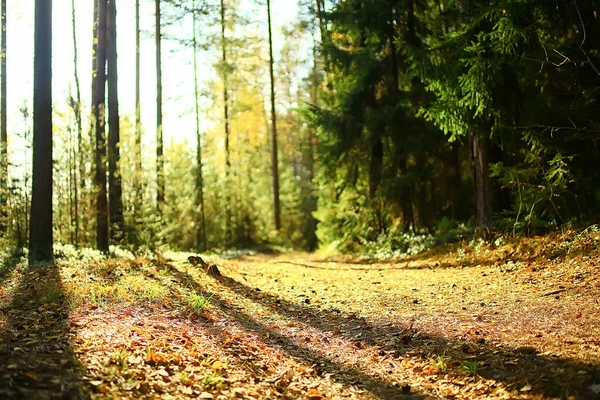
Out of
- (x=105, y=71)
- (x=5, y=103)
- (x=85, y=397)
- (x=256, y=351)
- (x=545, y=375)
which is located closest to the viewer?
(x=85, y=397)

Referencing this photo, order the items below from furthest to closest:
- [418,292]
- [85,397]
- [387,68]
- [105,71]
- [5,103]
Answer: [5,103] → [387,68] → [105,71] → [418,292] → [85,397]

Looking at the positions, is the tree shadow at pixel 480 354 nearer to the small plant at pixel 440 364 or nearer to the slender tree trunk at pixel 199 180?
the small plant at pixel 440 364

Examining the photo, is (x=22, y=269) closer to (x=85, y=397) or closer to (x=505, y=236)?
(x=85, y=397)

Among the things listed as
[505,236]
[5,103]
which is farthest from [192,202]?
[505,236]

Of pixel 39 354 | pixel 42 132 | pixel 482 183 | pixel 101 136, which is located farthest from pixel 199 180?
pixel 39 354

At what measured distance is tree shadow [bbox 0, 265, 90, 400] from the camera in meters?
3.36

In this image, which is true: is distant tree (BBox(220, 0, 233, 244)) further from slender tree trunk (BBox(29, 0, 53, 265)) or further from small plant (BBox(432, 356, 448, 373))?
small plant (BBox(432, 356, 448, 373))

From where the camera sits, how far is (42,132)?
36.5 feet

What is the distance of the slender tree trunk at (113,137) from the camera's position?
13.7m

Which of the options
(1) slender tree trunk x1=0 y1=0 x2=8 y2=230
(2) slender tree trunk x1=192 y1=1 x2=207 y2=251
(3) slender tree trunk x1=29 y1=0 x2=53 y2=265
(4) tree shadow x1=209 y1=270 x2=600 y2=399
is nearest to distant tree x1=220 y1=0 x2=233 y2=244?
(2) slender tree trunk x1=192 y1=1 x2=207 y2=251

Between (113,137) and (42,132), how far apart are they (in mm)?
3329

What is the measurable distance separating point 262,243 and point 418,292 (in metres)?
18.5

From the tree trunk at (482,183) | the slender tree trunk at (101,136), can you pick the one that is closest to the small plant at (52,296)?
the slender tree trunk at (101,136)

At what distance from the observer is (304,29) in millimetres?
25688
